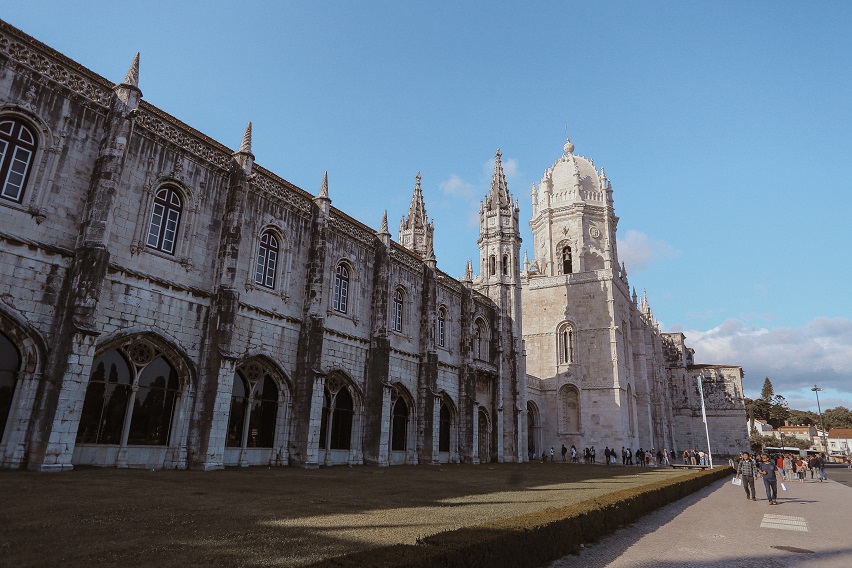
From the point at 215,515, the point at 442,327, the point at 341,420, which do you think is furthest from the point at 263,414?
the point at 442,327

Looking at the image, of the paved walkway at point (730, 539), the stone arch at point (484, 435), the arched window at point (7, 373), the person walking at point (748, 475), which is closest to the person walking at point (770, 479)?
the paved walkway at point (730, 539)

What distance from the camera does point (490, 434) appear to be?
3372cm

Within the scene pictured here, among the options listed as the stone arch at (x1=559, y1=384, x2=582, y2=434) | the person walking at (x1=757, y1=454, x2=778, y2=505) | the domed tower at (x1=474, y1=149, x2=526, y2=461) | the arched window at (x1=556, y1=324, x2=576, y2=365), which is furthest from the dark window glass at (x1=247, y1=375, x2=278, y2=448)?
the arched window at (x1=556, y1=324, x2=576, y2=365)

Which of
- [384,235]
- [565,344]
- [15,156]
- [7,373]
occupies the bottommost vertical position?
[7,373]

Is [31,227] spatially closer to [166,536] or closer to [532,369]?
[166,536]

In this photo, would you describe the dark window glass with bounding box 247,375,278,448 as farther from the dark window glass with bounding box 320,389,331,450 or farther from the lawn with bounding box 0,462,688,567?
the lawn with bounding box 0,462,688,567

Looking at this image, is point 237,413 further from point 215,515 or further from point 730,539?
point 730,539

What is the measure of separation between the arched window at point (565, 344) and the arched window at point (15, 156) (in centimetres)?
4091

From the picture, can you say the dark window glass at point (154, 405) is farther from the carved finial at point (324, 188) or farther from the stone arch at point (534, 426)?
the stone arch at point (534, 426)

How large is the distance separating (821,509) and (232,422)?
19428 millimetres

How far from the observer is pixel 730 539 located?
9.73m

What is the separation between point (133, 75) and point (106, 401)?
10247 mm

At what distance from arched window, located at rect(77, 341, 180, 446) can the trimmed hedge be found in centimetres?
1248

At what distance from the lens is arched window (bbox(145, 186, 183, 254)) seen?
53.5 ft
